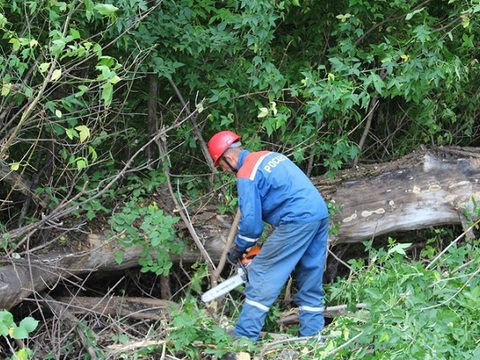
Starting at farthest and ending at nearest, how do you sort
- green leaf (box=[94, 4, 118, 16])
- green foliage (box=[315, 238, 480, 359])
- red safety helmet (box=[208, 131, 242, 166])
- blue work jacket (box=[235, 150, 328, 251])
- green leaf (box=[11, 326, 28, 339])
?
1. red safety helmet (box=[208, 131, 242, 166])
2. blue work jacket (box=[235, 150, 328, 251])
3. green leaf (box=[94, 4, 118, 16])
4. green foliage (box=[315, 238, 480, 359])
5. green leaf (box=[11, 326, 28, 339])

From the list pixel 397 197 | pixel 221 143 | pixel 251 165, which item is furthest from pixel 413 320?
pixel 397 197

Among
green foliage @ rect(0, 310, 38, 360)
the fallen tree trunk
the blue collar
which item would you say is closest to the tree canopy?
the fallen tree trunk

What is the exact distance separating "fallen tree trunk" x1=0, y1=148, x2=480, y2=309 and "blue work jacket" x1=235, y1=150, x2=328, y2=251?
A: 863mm

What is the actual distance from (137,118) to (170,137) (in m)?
0.36

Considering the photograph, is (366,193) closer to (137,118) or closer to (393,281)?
(393,281)

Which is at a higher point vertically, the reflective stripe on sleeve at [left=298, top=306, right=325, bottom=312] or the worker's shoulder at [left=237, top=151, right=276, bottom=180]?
the worker's shoulder at [left=237, top=151, right=276, bottom=180]

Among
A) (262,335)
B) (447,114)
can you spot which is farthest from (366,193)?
(262,335)

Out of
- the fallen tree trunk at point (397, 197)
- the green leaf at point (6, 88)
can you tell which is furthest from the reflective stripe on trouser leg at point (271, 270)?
the green leaf at point (6, 88)

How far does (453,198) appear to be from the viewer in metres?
5.80

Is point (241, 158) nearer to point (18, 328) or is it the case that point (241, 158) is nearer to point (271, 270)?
point (271, 270)

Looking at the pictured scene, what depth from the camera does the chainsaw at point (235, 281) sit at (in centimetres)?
489

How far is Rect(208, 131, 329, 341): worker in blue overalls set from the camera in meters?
4.68

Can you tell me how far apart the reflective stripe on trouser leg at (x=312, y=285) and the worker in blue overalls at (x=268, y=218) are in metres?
0.02

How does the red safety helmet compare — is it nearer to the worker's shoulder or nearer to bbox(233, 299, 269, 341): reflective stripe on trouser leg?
the worker's shoulder
